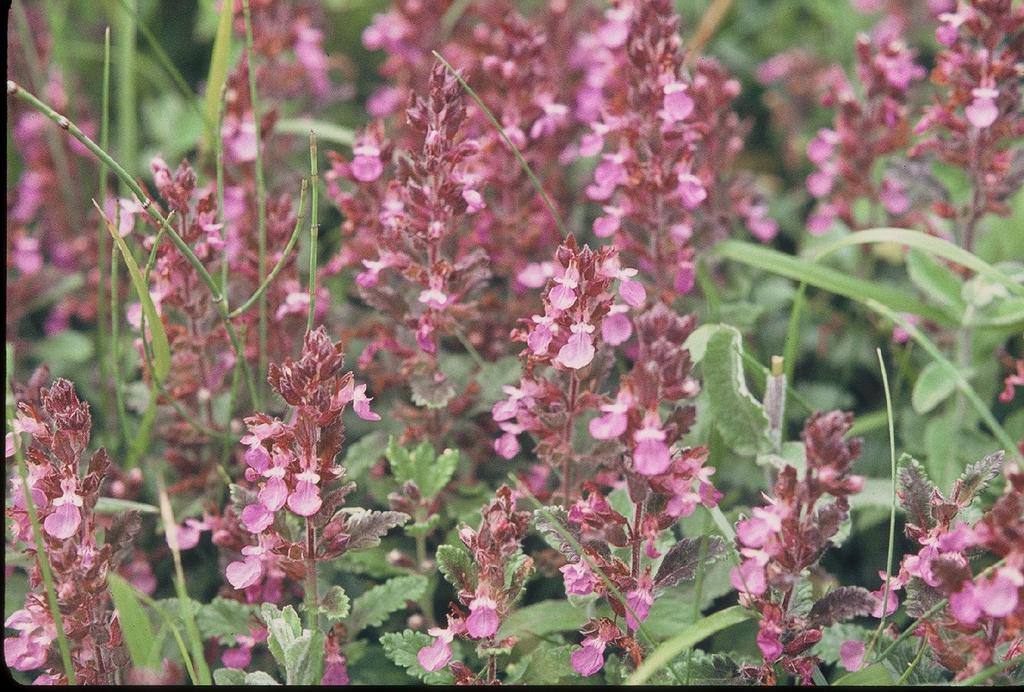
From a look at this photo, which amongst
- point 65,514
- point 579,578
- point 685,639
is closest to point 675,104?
Result: point 579,578

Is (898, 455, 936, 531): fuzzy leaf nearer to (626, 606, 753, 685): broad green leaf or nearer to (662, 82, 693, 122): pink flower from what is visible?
(626, 606, 753, 685): broad green leaf

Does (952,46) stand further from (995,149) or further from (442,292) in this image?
(442,292)

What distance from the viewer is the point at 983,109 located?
2.44 metres

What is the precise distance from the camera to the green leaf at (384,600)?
2.12 meters

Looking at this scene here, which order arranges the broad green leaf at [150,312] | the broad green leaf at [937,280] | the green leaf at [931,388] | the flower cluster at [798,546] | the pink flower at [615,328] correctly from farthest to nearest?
1. the broad green leaf at [937,280]
2. the green leaf at [931,388]
3. the pink flower at [615,328]
4. the broad green leaf at [150,312]
5. the flower cluster at [798,546]

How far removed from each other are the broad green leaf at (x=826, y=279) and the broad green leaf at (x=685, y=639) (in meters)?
0.87

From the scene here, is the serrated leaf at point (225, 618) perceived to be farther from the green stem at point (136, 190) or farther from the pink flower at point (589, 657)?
the pink flower at point (589, 657)

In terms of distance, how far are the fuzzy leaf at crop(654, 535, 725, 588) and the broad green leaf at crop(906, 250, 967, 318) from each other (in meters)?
1.05

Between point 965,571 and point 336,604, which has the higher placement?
point 965,571

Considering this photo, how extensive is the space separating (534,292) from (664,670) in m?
1.15

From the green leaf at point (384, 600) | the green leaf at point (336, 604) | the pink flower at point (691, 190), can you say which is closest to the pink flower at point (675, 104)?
the pink flower at point (691, 190)

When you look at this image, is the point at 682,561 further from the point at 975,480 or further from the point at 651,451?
the point at 975,480

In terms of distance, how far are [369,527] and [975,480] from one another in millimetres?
1130

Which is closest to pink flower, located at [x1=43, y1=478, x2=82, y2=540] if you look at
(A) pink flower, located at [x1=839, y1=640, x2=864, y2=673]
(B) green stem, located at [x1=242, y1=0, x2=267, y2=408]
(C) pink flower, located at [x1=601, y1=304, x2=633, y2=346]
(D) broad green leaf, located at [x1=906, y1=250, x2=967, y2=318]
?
(B) green stem, located at [x1=242, y1=0, x2=267, y2=408]
